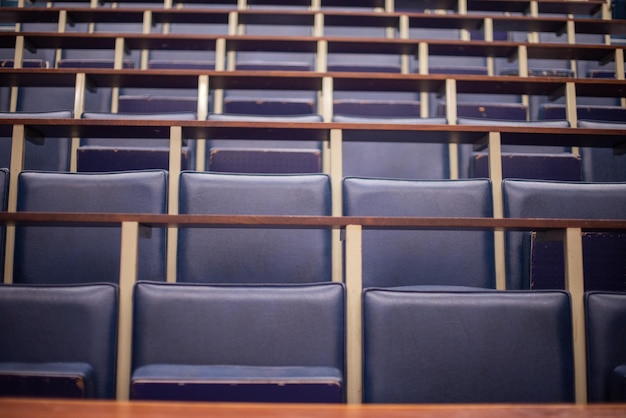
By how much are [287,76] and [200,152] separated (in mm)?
154

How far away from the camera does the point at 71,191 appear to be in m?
0.40

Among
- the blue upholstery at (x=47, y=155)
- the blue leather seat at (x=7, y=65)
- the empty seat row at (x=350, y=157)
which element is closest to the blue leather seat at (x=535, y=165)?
the empty seat row at (x=350, y=157)

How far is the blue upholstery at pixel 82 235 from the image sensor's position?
385 mm

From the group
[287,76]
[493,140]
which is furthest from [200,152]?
[493,140]

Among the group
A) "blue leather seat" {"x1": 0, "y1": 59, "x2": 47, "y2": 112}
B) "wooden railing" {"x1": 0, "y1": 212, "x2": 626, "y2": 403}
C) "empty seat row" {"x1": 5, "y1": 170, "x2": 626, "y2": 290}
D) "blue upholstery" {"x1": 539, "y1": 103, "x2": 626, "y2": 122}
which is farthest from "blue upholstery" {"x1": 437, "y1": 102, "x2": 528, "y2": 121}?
"blue leather seat" {"x1": 0, "y1": 59, "x2": 47, "y2": 112}

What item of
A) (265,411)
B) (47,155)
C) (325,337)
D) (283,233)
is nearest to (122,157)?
(47,155)

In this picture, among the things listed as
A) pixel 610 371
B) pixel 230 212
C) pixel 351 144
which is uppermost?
pixel 351 144

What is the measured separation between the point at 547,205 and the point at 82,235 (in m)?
0.40

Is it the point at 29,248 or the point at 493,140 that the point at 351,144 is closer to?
the point at 493,140

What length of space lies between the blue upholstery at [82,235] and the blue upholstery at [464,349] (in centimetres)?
20

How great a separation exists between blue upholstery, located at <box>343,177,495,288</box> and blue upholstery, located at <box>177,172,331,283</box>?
1.5 inches

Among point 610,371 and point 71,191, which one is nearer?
point 610,371

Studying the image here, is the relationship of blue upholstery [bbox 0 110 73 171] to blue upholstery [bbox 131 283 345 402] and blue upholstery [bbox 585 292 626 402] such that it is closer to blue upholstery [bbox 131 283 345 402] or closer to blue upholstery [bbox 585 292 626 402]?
blue upholstery [bbox 131 283 345 402]

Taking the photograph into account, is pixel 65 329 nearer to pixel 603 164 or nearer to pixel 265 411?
pixel 265 411
